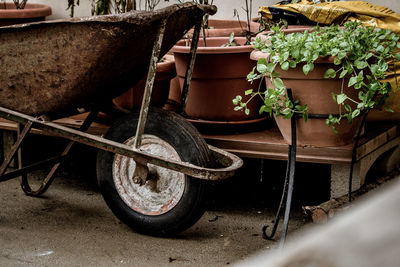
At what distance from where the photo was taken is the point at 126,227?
263cm

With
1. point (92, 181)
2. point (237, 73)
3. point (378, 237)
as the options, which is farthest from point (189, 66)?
point (378, 237)

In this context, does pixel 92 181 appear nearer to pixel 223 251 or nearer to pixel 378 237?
pixel 223 251

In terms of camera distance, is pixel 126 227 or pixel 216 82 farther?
pixel 216 82

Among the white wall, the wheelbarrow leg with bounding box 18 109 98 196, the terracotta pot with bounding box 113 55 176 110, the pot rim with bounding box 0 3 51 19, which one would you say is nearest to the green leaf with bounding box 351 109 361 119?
the terracotta pot with bounding box 113 55 176 110

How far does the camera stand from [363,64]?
2.02m

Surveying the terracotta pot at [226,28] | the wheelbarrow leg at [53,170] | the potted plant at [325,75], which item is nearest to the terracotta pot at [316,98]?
the potted plant at [325,75]

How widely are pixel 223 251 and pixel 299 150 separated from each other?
0.58 metres

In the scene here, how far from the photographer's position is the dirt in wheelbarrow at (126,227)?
2.31 m

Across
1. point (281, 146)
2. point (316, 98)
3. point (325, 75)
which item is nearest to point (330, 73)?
point (325, 75)

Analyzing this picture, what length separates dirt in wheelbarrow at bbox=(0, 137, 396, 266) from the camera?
7.58 feet

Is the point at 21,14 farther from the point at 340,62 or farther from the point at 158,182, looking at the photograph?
the point at 340,62

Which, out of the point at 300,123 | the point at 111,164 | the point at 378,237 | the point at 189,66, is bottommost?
the point at 111,164

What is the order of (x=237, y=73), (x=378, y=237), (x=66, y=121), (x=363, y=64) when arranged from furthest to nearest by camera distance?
(x=66, y=121)
(x=237, y=73)
(x=363, y=64)
(x=378, y=237)

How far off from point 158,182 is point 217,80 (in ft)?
2.03
